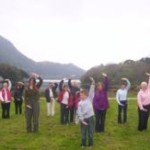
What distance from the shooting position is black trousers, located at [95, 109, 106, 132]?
62.8ft

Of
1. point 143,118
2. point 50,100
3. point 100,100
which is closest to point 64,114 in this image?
point 100,100

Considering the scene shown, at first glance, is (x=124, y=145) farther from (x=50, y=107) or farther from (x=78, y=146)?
(x=50, y=107)

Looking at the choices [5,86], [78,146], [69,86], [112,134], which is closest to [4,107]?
[5,86]

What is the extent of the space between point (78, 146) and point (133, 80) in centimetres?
4847

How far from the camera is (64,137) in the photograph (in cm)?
1881

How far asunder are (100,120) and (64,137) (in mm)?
1683

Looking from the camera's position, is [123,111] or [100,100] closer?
[100,100]

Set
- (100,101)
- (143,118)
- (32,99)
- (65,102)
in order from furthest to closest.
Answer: (65,102)
(143,118)
(32,99)
(100,101)

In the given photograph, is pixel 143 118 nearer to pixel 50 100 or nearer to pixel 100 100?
pixel 100 100

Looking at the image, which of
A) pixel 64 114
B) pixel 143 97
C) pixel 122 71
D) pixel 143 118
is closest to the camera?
pixel 143 97

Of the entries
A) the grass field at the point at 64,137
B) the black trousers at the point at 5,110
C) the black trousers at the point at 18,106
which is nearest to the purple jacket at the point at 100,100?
the grass field at the point at 64,137

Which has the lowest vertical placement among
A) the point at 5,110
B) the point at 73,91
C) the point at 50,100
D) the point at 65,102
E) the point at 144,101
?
the point at 5,110

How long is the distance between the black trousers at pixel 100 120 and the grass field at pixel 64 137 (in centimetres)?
31

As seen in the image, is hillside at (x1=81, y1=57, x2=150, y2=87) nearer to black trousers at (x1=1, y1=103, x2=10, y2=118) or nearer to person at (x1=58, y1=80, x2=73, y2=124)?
black trousers at (x1=1, y1=103, x2=10, y2=118)
